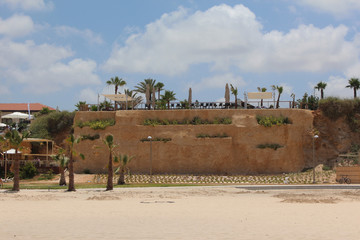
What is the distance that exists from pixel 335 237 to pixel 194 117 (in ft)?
96.3

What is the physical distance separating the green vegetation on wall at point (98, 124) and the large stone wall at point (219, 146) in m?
1.25

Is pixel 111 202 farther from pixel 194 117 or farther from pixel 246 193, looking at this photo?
pixel 194 117

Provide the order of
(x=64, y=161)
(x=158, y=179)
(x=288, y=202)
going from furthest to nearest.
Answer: (x=158, y=179)
(x=64, y=161)
(x=288, y=202)

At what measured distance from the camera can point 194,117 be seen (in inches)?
1602

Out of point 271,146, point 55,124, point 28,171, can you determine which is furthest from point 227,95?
point 55,124

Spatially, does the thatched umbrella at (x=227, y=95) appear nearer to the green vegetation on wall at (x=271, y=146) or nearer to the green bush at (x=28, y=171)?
the green vegetation on wall at (x=271, y=146)

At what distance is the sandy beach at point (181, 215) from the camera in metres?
12.3

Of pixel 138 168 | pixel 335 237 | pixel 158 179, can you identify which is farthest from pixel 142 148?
pixel 335 237

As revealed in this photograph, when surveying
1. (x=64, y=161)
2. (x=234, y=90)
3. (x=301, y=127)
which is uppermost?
(x=234, y=90)

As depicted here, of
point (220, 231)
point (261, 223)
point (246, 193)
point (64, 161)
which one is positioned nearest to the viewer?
point (220, 231)

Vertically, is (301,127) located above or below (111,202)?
above

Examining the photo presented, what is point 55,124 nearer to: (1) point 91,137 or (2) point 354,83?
(1) point 91,137

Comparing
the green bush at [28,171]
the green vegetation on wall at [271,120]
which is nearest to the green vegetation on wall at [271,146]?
the green vegetation on wall at [271,120]

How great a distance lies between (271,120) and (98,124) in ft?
52.6
